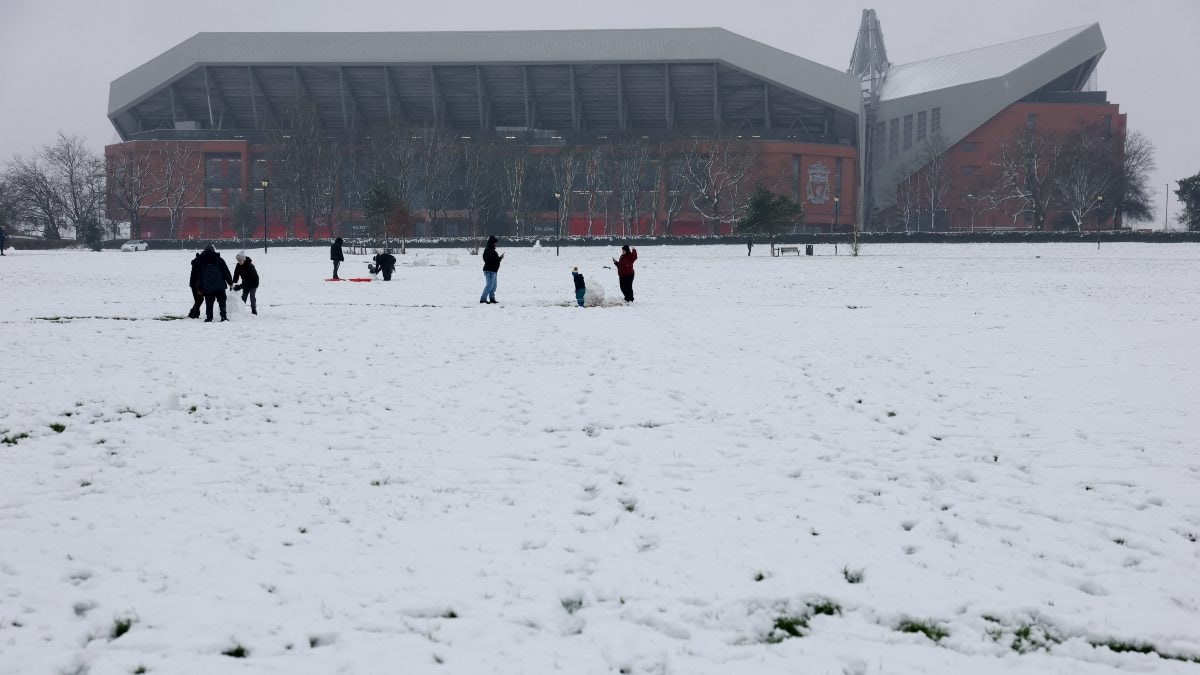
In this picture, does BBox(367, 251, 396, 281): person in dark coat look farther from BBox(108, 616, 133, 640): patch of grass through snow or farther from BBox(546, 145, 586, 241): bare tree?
BBox(546, 145, 586, 241): bare tree

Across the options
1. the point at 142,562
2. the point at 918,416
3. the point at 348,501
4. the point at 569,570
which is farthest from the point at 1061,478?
the point at 142,562

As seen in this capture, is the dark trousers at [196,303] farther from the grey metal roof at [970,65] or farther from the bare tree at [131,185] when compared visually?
the grey metal roof at [970,65]

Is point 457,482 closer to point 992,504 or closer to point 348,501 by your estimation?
point 348,501

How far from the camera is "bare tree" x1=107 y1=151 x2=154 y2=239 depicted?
7700 centimetres

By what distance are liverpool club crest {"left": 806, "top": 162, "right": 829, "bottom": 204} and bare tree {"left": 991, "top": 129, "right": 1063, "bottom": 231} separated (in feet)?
51.8

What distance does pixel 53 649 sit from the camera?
464 centimetres

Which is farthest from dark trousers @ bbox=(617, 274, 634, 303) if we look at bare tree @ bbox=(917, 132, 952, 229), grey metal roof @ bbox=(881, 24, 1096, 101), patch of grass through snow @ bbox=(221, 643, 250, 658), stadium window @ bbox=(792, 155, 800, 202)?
grey metal roof @ bbox=(881, 24, 1096, 101)

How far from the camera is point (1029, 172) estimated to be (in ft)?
279

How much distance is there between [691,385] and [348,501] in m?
5.54

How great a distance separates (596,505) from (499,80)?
90469 millimetres

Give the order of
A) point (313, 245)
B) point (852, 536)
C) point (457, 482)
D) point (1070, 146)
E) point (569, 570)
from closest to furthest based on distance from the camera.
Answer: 1. point (569, 570)
2. point (852, 536)
3. point (457, 482)
4. point (313, 245)
5. point (1070, 146)

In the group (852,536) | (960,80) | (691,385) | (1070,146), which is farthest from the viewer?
(960,80)

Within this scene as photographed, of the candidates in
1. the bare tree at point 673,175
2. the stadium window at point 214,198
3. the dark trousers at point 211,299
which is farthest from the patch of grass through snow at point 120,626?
the stadium window at point 214,198

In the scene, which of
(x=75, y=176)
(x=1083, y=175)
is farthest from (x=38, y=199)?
(x=1083, y=175)
